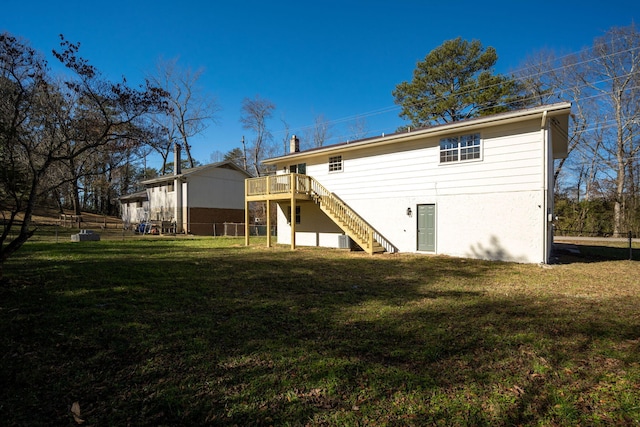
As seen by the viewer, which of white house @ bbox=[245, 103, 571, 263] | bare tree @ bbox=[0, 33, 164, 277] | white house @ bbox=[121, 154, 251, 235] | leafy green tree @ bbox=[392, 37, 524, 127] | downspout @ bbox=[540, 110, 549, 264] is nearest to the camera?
bare tree @ bbox=[0, 33, 164, 277]

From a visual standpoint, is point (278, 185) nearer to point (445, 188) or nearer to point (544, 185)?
Answer: point (445, 188)

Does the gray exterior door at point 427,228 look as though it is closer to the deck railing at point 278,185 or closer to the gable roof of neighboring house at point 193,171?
the deck railing at point 278,185

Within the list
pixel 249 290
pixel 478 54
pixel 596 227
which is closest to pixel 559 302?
pixel 249 290

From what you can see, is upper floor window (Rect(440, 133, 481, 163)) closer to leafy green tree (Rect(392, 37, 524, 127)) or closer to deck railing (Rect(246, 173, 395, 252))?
deck railing (Rect(246, 173, 395, 252))

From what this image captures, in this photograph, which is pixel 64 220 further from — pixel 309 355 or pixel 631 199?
pixel 631 199

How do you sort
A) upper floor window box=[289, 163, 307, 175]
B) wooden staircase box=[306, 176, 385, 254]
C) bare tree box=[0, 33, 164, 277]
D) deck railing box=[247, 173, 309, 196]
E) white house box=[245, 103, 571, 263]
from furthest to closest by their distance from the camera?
1. upper floor window box=[289, 163, 307, 175]
2. deck railing box=[247, 173, 309, 196]
3. wooden staircase box=[306, 176, 385, 254]
4. white house box=[245, 103, 571, 263]
5. bare tree box=[0, 33, 164, 277]

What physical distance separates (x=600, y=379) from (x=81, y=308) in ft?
22.5

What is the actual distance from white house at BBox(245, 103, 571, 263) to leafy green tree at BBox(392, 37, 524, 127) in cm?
1052

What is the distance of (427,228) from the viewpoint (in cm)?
1288

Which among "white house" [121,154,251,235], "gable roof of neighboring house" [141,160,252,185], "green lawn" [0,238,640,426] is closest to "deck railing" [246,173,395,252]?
"green lawn" [0,238,640,426]

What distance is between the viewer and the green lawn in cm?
271

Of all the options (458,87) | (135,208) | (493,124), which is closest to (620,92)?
(458,87)

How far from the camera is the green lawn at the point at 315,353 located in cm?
271

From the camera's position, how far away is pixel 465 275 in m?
8.77
